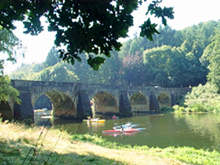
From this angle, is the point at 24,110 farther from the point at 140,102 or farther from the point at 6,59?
the point at 140,102

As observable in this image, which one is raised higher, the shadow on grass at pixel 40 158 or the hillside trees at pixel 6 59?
the hillside trees at pixel 6 59

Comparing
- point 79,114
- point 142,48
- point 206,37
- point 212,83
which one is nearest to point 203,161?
point 79,114

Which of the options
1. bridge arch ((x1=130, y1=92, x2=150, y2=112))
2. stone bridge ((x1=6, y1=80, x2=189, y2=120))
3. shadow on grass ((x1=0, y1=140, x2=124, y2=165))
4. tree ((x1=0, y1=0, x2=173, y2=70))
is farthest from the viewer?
bridge arch ((x1=130, y1=92, x2=150, y2=112))

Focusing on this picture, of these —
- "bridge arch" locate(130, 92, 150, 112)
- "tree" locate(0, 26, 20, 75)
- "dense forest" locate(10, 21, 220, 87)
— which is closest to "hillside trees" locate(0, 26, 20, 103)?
"tree" locate(0, 26, 20, 75)

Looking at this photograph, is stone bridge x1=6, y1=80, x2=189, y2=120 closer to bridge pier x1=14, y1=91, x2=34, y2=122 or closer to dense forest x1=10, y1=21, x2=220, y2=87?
bridge pier x1=14, y1=91, x2=34, y2=122

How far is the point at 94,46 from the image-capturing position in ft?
12.4

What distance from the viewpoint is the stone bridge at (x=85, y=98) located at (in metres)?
22.1

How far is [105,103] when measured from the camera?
39.9 metres

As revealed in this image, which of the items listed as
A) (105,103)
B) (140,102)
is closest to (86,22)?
(105,103)

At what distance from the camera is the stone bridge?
870 inches

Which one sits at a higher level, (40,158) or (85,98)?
(85,98)

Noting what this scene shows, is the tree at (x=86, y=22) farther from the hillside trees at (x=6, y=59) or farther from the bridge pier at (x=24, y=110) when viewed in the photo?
the bridge pier at (x=24, y=110)

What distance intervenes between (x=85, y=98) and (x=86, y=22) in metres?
25.8

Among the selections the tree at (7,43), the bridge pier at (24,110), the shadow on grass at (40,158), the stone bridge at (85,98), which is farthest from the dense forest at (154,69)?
the shadow on grass at (40,158)
